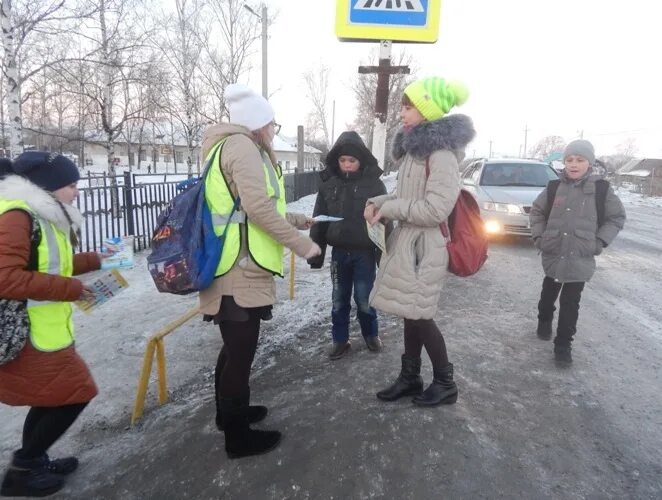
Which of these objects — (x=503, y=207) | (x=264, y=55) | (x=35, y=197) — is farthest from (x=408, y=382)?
(x=264, y=55)

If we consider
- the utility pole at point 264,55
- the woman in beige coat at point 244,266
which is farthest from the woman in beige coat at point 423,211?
the utility pole at point 264,55

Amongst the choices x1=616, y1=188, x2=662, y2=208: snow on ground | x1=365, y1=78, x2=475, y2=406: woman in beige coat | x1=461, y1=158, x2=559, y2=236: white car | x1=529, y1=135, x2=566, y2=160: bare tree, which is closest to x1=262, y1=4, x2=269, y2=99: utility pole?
x1=461, y1=158, x2=559, y2=236: white car

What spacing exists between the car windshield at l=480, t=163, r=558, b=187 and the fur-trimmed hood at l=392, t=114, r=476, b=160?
749 centimetres

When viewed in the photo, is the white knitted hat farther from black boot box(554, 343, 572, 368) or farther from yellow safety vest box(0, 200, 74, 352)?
black boot box(554, 343, 572, 368)

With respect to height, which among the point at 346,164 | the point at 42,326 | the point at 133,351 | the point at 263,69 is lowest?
the point at 133,351

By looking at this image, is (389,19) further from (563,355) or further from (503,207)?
(503,207)

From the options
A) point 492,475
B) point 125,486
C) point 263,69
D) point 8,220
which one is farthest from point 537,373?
point 263,69

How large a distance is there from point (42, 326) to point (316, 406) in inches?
60.5

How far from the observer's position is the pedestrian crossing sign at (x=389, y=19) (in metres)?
3.68

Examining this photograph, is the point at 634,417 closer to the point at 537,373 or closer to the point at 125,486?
the point at 537,373

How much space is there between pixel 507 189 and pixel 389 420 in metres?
7.39

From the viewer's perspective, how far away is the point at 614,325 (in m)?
4.49

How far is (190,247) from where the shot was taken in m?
2.07

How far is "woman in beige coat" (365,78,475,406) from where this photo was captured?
2410 millimetres
